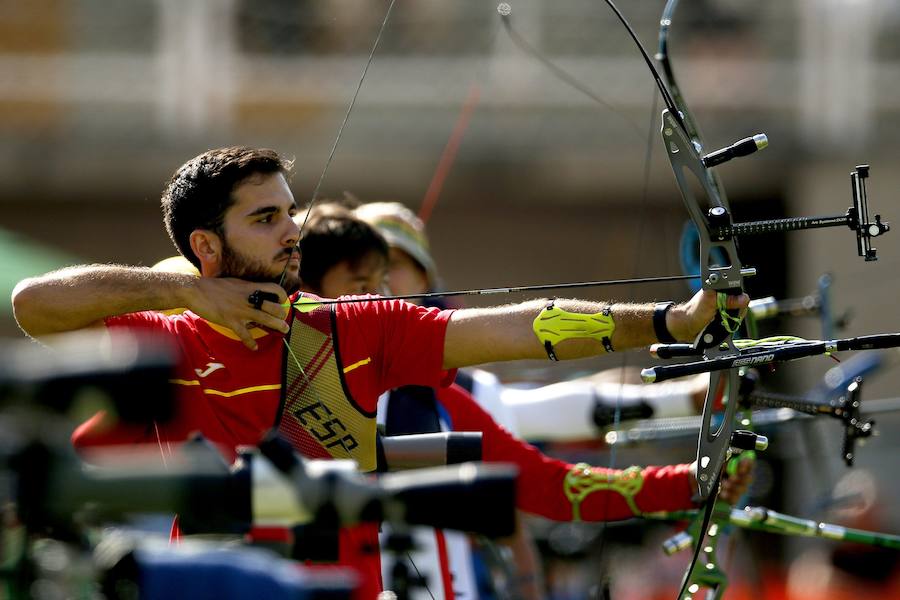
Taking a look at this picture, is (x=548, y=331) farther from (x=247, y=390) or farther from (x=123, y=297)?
(x=123, y=297)

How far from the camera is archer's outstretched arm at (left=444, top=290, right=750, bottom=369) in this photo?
2545mm

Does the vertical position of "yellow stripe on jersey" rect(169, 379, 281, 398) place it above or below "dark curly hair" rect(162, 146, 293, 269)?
below

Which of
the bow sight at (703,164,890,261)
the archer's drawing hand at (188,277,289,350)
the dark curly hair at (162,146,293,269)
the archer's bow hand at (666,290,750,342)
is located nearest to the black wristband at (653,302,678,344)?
the archer's bow hand at (666,290,750,342)

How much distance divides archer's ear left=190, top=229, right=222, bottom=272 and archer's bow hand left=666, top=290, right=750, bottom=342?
0.89 metres

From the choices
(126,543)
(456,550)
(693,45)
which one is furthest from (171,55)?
(126,543)

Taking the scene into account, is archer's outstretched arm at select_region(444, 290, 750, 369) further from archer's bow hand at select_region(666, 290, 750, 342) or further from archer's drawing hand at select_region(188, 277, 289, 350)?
archer's drawing hand at select_region(188, 277, 289, 350)

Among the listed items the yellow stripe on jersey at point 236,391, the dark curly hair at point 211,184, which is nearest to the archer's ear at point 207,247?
the dark curly hair at point 211,184

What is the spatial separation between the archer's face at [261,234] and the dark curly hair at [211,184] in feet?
0.06

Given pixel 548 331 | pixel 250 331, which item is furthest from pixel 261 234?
pixel 548 331

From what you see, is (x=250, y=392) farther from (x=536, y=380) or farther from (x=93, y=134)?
(x=93, y=134)

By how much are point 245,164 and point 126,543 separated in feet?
3.02

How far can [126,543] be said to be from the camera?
2.16 m

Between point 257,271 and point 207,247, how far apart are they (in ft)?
0.47

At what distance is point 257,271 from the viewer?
9.15 ft
